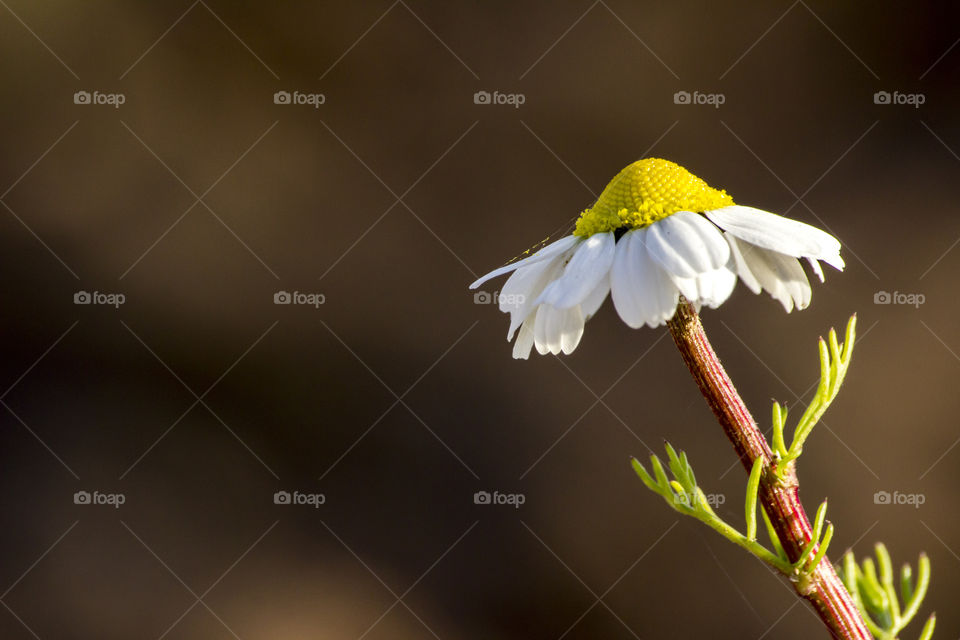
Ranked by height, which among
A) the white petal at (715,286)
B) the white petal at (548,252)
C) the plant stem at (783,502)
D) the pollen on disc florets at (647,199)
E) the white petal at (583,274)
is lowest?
the plant stem at (783,502)

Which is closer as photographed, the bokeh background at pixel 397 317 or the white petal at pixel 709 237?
the white petal at pixel 709 237

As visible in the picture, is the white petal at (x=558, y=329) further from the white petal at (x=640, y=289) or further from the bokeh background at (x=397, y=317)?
the bokeh background at (x=397, y=317)

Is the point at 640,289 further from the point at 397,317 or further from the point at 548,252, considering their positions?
the point at 397,317

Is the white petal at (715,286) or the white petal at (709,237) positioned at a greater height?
the white petal at (709,237)

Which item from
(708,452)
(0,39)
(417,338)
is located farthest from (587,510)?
(0,39)

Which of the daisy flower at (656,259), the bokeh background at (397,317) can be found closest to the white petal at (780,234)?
the daisy flower at (656,259)

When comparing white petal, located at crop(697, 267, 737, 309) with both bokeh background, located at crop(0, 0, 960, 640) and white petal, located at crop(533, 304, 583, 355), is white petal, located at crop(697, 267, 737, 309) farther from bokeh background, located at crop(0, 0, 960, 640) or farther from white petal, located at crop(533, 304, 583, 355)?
bokeh background, located at crop(0, 0, 960, 640)

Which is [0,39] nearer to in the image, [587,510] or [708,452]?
[587,510]
